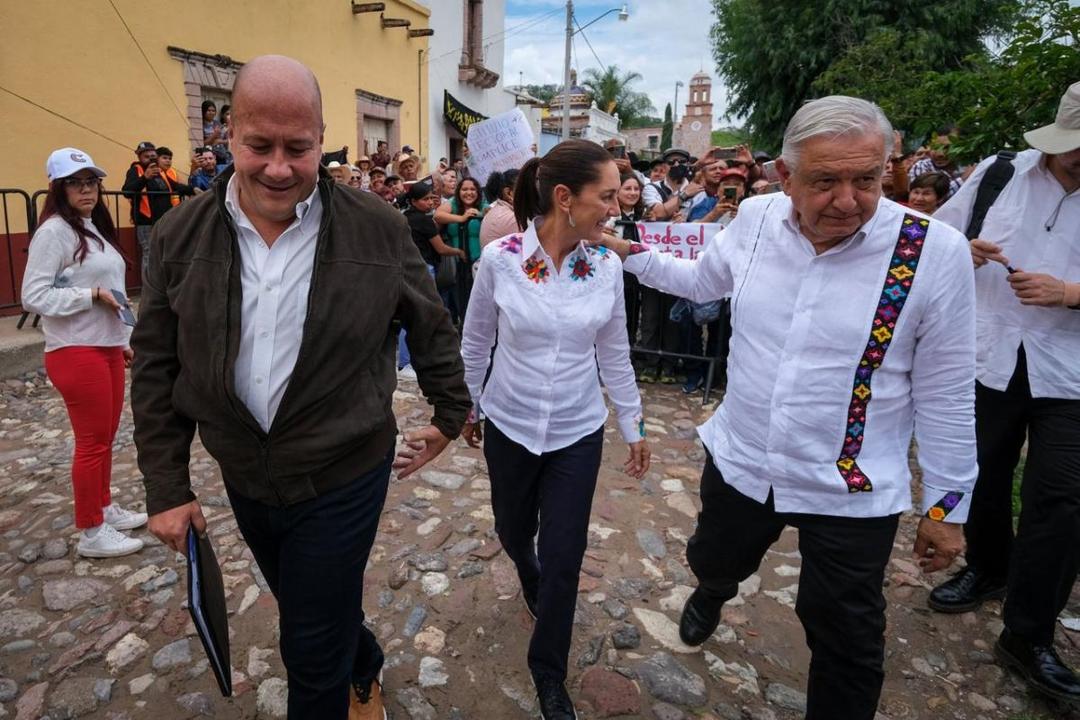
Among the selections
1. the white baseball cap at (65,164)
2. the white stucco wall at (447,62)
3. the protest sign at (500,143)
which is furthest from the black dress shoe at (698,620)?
the white stucco wall at (447,62)

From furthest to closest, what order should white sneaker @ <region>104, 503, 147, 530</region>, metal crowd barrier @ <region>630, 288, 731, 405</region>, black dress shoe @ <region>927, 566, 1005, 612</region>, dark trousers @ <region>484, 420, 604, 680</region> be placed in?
metal crowd barrier @ <region>630, 288, 731, 405</region> < white sneaker @ <region>104, 503, 147, 530</region> < black dress shoe @ <region>927, 566, 1005, 612</region> < dark trousers @ <region>484, 420, 604, 680</region>

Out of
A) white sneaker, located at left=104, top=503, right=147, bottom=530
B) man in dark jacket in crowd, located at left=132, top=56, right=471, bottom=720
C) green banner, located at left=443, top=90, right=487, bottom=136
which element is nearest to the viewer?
man in dark jacket in crowd, located at left=132, top=56, right=471, bottom=720

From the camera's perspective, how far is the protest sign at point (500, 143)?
26.5 feet

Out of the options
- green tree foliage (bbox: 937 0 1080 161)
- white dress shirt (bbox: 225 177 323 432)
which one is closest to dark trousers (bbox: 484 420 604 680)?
white dress shirt (bbox: 225 177 323 432)

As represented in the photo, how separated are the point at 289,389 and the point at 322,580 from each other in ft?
1.88

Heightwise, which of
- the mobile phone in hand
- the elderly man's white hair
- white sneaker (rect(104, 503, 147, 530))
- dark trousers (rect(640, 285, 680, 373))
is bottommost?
white sneaker (rect(104, 503, 147, 530))

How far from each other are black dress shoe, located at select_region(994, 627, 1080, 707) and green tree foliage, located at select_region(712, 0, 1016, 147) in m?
18.7

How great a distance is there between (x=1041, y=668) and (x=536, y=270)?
2.57m

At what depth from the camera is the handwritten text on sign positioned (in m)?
6.33

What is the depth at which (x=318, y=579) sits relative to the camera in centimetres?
196

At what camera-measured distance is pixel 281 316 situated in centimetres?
183

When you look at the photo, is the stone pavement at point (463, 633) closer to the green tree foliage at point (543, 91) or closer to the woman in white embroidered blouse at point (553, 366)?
the woman in white embroidered blouse at point (553, 366)

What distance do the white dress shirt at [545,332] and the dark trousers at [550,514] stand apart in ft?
0.26

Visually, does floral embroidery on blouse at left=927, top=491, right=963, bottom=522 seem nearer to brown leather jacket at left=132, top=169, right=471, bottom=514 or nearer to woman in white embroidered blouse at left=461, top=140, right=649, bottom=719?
woman in white embroidered blouse at left=461, top=140, right=649, bottom=719
